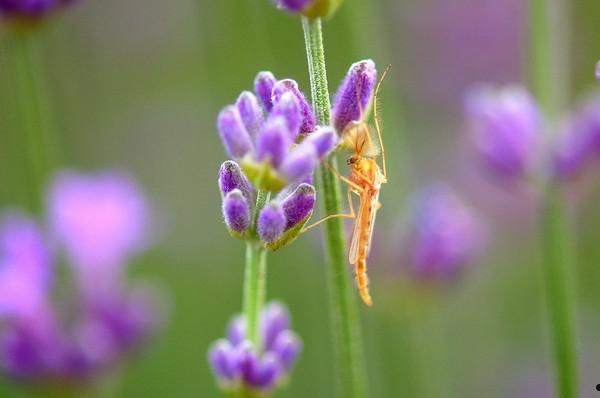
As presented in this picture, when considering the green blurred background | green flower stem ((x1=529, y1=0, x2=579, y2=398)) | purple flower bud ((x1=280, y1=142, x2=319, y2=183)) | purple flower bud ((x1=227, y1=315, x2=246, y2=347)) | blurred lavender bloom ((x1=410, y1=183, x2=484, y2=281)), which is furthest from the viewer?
the green blurred background

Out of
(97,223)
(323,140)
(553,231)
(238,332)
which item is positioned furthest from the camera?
(97,223)

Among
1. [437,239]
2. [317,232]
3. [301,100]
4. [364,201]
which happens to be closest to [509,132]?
[437,239]

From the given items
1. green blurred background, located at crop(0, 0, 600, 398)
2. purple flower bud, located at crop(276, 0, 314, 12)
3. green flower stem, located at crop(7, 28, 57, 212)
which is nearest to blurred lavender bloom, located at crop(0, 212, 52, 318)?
green flower stem, located at crop(7, 28, 57, 212)

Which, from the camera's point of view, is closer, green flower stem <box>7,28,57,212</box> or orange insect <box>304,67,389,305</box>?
orange insect <box>304,67,389,305</box>

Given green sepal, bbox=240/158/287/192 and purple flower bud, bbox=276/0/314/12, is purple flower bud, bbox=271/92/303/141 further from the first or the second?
purple flower bud, bbox=276/0/314/12

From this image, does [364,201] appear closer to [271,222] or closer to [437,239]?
[271,222]

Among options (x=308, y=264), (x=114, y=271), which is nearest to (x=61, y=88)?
(x=308, y=264)
